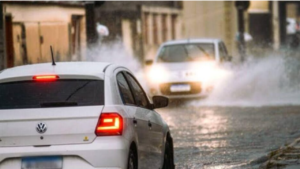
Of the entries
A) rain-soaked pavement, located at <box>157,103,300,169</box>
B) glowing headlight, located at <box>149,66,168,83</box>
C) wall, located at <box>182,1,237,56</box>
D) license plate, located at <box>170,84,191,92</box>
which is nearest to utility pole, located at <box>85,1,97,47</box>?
glowing headlight, located at <box>149,66,168,83</box>

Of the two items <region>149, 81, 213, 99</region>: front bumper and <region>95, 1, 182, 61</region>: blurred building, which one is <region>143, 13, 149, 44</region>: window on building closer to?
<region>95, 1, 182, 61</region>: blurred building

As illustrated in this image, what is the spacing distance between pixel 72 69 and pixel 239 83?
18.6m

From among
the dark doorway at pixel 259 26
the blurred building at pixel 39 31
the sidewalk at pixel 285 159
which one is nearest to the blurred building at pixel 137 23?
the dark doorway at pixel 259 26

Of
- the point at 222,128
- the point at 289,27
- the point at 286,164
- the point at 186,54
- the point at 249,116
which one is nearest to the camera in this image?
the point at 286,164

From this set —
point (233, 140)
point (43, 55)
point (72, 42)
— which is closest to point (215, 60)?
point (43, 55)

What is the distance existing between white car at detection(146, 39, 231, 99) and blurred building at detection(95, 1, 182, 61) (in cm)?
1895

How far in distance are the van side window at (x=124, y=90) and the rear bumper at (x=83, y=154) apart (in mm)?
710

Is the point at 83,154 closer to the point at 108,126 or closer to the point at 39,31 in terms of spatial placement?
the point at 108,126

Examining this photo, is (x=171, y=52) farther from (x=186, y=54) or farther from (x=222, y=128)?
(x=222, y=128)

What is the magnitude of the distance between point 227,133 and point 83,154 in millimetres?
8917

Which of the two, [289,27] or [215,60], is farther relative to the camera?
[289,27]

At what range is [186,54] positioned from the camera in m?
27.4

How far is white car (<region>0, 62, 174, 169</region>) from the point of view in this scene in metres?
8.50

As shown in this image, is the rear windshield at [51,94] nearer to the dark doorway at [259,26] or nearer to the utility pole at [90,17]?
the utility pole at [90,17]
